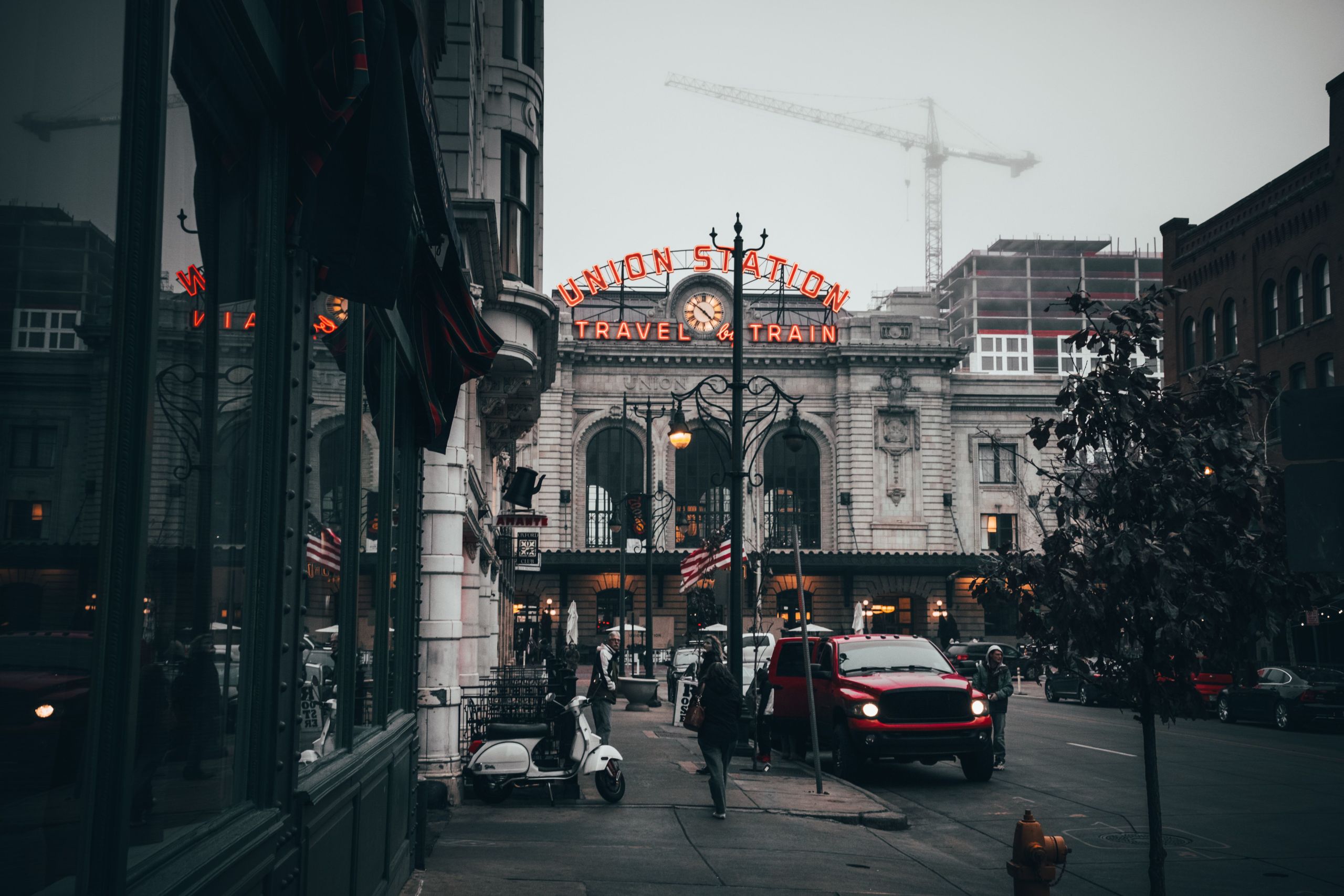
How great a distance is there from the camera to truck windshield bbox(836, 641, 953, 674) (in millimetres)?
19469

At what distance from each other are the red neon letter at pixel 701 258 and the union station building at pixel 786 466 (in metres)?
0.40

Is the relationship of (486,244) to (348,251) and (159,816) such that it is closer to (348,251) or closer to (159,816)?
(348,251)

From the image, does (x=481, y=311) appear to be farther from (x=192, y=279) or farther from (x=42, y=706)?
(x=42, y=706)

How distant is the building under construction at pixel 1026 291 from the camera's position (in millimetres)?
160250

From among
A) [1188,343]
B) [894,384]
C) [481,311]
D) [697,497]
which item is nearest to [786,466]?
[697,497]

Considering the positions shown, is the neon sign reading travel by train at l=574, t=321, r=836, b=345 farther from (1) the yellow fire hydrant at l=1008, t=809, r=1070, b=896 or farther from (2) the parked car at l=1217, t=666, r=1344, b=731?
(1) the yellow fire hydrant at l=1008, t=809, r=1070, b=896

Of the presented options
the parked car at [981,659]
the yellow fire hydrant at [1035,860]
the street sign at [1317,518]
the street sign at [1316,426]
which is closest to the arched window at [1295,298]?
the parked car at [981,659]

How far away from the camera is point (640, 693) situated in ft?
113

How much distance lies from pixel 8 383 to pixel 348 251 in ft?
6.22

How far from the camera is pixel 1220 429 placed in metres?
9.68

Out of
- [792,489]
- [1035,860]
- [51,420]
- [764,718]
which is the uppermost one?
[792,489]

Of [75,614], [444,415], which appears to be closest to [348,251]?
[75,614]

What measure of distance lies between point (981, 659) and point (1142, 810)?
1996cm

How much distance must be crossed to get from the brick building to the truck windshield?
62.5ft
